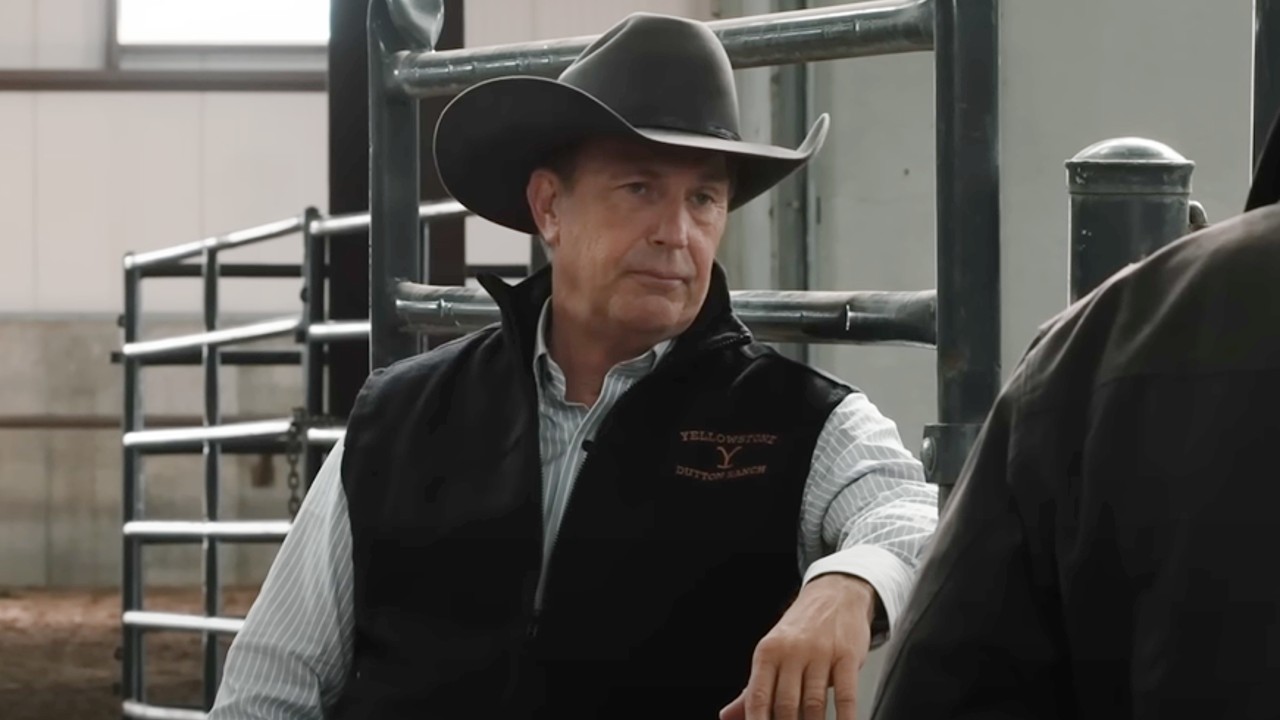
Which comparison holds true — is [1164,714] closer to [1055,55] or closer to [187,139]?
[1055,55]

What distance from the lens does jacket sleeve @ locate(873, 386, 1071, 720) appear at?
2.61 ft

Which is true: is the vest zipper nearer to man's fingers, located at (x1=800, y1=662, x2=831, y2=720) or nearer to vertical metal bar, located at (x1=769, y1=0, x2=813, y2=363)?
man's fingers, located at (x1=800, y1=662, x2=831, y2=720)

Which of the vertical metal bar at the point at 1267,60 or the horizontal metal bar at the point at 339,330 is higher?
the vertical metal bar at the point at 1267,60

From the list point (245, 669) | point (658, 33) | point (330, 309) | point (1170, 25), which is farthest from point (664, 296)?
point (330, 309)

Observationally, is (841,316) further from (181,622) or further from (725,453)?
Result: (181,622)

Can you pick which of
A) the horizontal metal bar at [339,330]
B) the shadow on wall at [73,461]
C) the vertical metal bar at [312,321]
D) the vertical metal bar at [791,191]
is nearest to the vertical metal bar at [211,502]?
the vertical metal bar at [312,321]

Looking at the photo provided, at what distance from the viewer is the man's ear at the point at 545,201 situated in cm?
191

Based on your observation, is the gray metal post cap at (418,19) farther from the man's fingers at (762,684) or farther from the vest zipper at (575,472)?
the man's fingers at (762,684)

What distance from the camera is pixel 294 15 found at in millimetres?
9695

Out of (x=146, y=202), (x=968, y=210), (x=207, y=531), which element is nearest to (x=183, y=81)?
(x=146, y=202)

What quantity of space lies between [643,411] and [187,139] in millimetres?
8271

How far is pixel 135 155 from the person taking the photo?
9.66 meters

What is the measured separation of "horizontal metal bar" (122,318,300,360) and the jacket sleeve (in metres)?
3.31

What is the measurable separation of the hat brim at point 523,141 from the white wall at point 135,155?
305 inches
